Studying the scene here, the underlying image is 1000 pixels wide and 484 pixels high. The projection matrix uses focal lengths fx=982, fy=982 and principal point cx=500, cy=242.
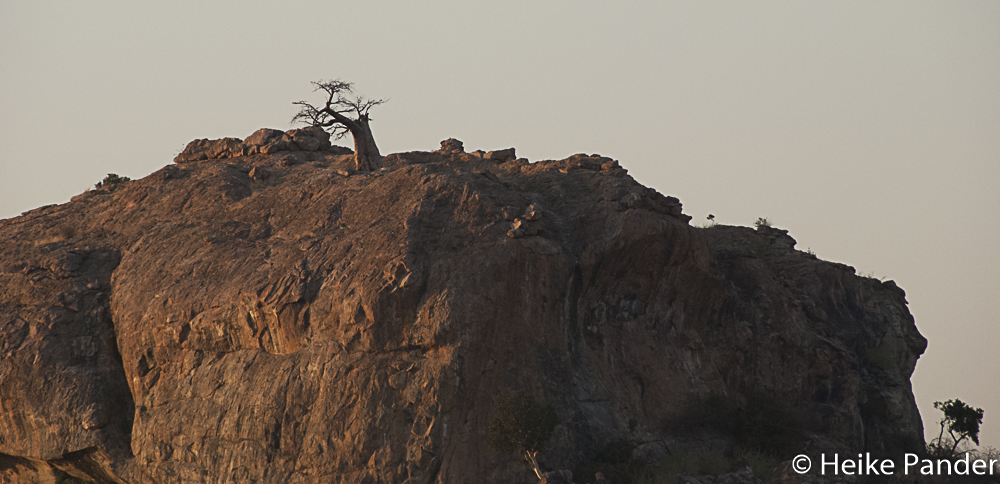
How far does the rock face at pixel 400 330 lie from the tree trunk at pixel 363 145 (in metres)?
1.67

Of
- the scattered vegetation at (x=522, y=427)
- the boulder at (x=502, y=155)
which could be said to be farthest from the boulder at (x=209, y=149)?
the scattered vegetation at (x=522, y=427)

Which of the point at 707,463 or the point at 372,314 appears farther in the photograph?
the point at 707,463

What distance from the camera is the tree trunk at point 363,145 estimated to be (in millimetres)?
38406

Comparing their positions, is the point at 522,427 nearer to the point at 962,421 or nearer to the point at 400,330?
the point at 400,330

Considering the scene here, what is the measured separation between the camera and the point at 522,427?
27.3 m

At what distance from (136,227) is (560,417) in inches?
722

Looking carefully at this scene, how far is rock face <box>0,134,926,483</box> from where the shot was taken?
28.1m

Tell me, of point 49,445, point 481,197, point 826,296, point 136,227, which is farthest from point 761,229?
point 49,445

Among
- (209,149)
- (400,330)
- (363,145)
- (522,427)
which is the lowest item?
(522,427)

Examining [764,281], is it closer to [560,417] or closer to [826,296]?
[826,296]

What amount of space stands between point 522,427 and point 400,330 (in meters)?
4.52

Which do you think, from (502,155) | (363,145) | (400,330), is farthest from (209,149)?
(400,330)

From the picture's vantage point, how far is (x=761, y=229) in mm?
43219

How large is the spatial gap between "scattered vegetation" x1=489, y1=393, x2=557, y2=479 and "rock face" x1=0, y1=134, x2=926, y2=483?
0.55m
